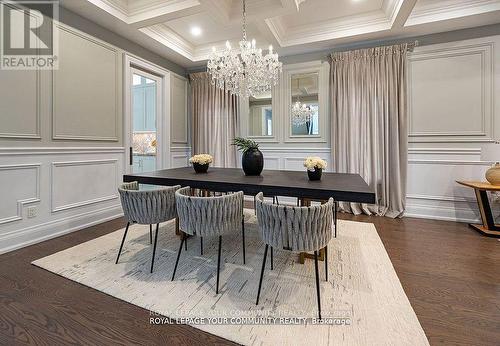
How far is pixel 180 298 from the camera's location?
1.76 metres

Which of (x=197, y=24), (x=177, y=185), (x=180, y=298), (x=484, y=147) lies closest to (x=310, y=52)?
(x=197, y=24)

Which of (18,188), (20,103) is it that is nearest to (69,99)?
(20,103)

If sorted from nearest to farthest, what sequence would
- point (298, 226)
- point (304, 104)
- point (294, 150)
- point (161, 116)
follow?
point (298, 226) < point (304, 104) < point (294, 150) < point (161, 116)

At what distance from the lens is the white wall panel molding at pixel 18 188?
2.53 metres

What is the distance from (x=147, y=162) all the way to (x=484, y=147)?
5.25 metres

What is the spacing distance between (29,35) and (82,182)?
67.2 inches

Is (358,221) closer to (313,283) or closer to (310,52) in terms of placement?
(313,283)

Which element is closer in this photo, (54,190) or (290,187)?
(290,187)

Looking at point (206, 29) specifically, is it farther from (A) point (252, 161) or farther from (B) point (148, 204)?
(B) point (148, 204)

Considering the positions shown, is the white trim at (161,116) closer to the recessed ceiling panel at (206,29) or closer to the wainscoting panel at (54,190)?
the wainscoting panel at (54,190)

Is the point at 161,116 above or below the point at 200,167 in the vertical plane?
above

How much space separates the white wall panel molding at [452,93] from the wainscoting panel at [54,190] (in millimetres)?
4536

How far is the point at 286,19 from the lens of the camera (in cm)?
372

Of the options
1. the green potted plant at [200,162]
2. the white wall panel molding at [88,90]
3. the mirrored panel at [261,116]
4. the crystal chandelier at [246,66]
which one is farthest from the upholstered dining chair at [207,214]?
the mirrored panel at [261,116]
